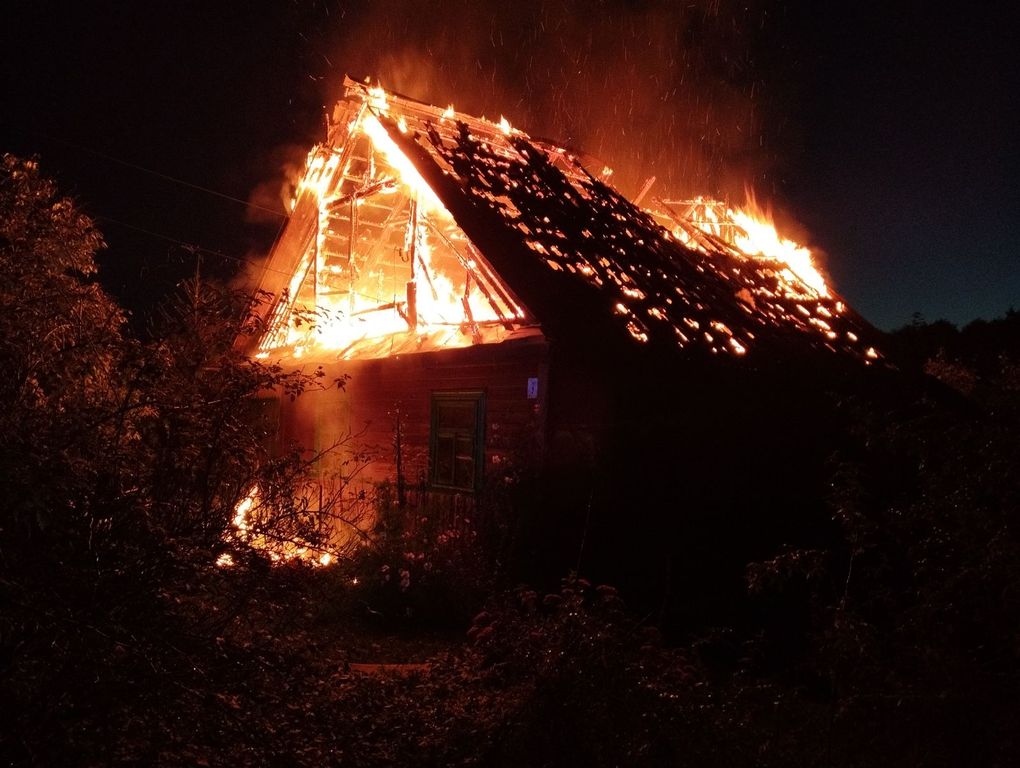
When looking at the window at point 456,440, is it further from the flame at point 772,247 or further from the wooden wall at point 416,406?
the flame at point 772,247

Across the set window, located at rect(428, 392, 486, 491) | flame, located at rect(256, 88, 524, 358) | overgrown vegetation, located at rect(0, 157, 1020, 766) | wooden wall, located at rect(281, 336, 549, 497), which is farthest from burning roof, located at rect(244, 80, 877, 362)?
overgrown vegetation, located at rect(0, 157, 1020, 766)

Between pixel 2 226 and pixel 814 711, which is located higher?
pixel 2 226

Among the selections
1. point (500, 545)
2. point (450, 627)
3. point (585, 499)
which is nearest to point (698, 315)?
point (585, 499)

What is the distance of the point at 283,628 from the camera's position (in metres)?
5.43

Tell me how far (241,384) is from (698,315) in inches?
299

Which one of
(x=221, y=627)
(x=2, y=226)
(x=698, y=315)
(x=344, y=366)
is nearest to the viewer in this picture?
(x=221, y=627)

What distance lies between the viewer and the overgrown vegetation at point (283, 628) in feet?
12.7

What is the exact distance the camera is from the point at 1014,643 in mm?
4195

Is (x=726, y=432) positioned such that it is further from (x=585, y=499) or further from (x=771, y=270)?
(x=771, y=270)

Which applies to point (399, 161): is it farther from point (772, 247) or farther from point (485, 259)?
point (772, 247)

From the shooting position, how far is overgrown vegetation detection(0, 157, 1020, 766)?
153 inches

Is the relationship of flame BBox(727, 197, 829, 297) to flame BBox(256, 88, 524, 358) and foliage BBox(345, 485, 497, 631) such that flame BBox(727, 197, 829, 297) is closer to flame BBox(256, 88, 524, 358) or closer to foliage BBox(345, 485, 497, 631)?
flame BBox(256, 88, 524, 358)

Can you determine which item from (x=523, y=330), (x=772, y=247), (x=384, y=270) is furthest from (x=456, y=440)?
(x=772, y=247)

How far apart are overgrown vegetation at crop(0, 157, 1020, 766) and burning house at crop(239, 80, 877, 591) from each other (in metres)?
2.08
